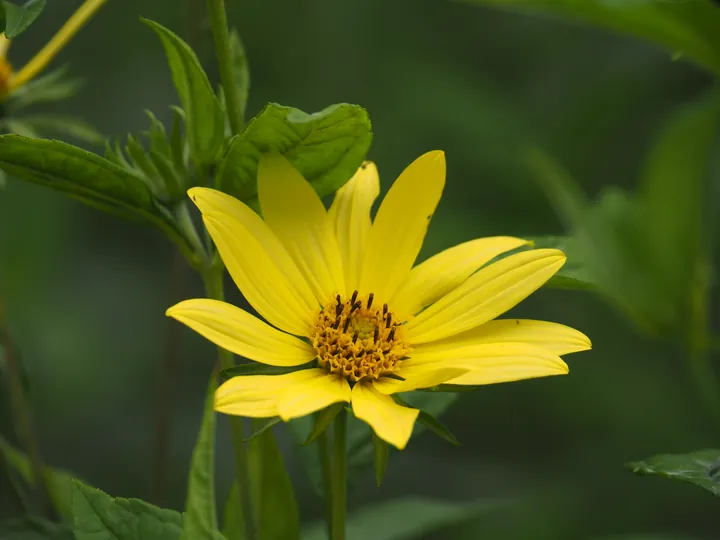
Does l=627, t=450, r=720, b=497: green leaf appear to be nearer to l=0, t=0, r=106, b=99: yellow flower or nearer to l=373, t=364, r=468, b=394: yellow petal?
l=373, t=364, r=468, b=394: yellow petal

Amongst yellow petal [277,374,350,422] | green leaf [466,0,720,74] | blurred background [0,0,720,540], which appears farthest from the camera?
blurred background [0,0,720,540]

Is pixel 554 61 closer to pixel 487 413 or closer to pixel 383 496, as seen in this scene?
pixel 487 413

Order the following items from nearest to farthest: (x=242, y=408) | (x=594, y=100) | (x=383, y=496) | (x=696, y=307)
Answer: (x=242, y=408)
(x=696, y=307)
(x=383, y=496)
(x=594, y=100)

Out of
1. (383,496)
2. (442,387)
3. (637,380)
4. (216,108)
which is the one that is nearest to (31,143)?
(216,108)

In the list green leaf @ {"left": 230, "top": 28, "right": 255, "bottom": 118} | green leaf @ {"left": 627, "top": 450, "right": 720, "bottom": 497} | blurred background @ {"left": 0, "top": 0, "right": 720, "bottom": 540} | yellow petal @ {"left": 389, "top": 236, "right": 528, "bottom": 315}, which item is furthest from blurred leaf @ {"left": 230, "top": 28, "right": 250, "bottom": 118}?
blurred background @ {"left": 0, "top": 0, "right": 720, "bottom": 540}

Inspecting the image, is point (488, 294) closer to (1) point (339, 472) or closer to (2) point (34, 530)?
(1) point (339, 472)

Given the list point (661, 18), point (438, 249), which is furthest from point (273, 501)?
point (438, 249)
